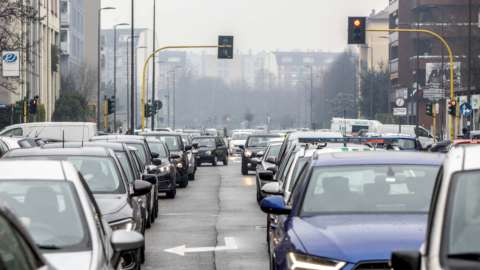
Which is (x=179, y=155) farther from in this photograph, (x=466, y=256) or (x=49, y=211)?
(x=466, y=256)

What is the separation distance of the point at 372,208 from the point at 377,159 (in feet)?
2.84

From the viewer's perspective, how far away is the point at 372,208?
10.7 m

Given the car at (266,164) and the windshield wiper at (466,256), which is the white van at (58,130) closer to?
the car at (266,164)

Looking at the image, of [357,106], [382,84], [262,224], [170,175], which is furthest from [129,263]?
[357,106]

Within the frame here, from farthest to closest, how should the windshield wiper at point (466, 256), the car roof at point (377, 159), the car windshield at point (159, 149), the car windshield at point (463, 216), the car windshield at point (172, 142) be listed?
the car windshield at point (172, 142) < the car windshield at point (159, 149) < the car roof at point (377, 159) < the car windshield at point (463, 216) < the windshield wiper at point (466, 256)

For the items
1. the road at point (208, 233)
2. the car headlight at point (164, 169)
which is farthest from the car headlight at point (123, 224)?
the car headlight at point (164, 169)

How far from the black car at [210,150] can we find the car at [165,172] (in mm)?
25440

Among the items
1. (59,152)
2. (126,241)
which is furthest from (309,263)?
(59,152)

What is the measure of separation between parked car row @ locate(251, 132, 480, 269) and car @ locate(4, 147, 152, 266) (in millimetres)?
2487

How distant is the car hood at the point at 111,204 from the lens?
14.2 meters

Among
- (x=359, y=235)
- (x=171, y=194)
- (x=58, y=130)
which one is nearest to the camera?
(x=359, y=235)

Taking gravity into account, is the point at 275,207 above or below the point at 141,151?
above

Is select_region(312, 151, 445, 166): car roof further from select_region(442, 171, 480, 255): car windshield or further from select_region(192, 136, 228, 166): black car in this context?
select_region(192, 136, 228, 166): black car

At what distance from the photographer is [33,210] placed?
30.6 feet
